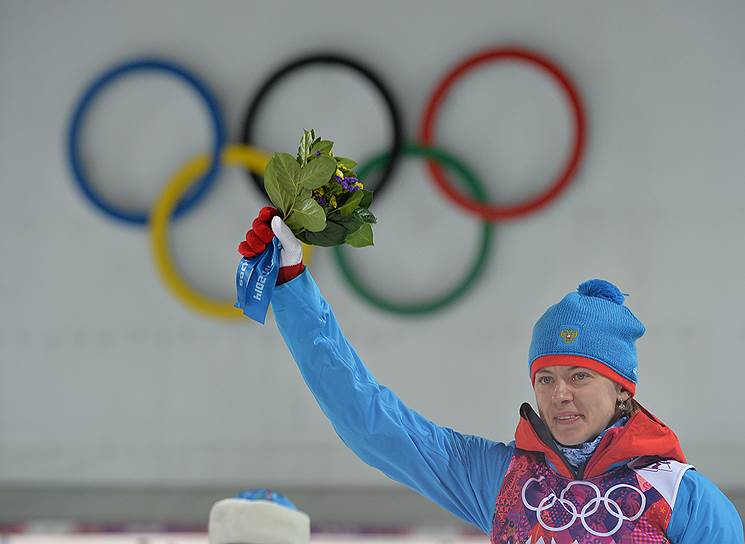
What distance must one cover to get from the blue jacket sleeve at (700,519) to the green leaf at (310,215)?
74 centimetres

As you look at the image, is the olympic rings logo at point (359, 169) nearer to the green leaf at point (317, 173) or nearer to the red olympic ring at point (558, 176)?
the red olympic ring at point (558, 176)

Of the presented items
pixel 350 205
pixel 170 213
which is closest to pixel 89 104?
pixel 170 213

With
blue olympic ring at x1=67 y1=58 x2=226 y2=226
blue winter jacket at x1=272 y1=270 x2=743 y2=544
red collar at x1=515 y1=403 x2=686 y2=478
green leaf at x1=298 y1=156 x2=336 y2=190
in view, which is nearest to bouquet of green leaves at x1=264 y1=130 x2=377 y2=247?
green leaf at x1=298 y1=156 x2=336 y2=190

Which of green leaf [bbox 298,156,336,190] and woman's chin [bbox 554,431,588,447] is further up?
green leaf [bbox 298,156,336,190]

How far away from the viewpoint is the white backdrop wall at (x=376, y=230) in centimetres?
399

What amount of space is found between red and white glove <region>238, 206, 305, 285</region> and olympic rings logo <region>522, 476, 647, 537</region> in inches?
22.2

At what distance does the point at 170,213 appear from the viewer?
421 centimetres

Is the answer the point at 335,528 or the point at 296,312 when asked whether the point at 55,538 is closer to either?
the point at 335,528

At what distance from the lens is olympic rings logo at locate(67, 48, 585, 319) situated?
402cm

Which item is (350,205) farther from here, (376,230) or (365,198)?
(376,230)

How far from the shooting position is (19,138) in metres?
4.35

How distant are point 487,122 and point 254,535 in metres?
2.82

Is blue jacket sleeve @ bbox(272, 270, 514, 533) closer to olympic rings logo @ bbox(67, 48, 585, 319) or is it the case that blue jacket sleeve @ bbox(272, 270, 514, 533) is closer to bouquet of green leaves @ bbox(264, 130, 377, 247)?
bouquet of green leaves @ bbox(264, 130, 377, 247)

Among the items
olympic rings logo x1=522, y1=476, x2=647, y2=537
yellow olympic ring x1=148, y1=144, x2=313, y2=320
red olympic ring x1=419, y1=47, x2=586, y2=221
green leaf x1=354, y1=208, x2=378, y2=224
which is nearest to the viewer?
olympic rings logo x1=522, y1=476, x2=647, y2=537
